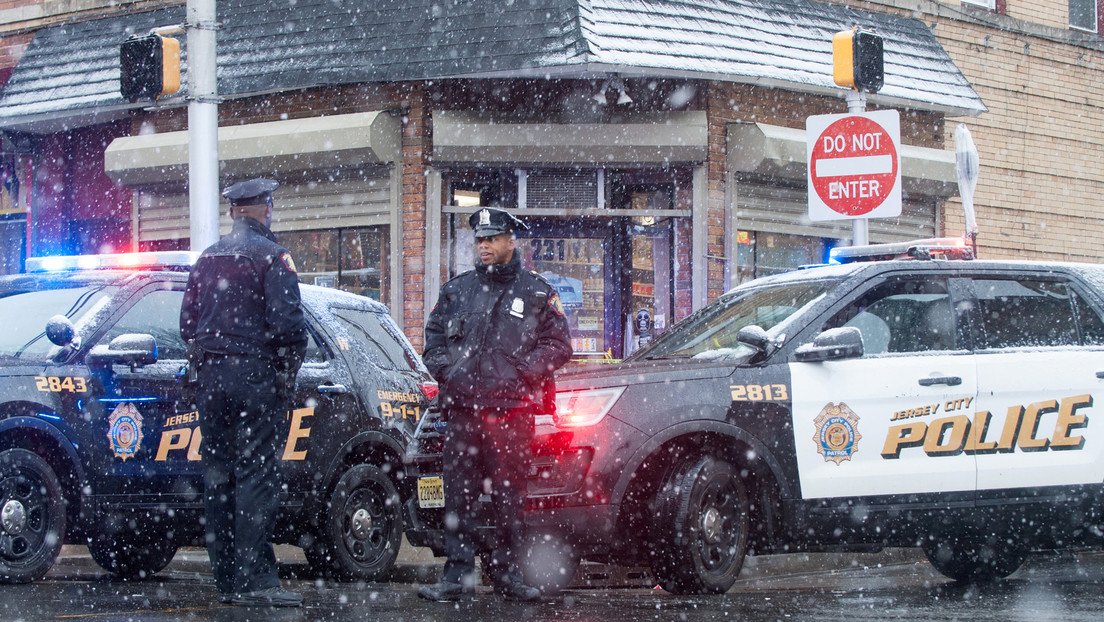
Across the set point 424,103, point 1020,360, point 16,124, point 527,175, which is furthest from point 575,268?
point 1020,360

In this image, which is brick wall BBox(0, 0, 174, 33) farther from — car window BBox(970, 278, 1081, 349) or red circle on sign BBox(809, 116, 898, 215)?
car window BBox(970, 278, 1081, 349)

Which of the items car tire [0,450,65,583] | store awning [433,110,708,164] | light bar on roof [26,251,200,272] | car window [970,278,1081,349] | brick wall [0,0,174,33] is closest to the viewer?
car tire [0,450,65,583]

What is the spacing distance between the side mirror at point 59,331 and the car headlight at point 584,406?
8.08ft

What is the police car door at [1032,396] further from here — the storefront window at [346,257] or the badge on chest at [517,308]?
the storefront window at [346,257]

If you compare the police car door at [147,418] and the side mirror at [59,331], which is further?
the police car door at [147,418]

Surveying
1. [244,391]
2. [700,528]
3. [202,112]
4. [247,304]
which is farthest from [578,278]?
[244,391]

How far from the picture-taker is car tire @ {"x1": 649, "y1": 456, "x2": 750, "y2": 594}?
715 centimetres

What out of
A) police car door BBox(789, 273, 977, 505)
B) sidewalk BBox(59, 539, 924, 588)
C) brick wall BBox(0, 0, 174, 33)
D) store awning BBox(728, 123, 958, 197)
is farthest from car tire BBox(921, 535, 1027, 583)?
brick wall BBox(0, 0, 174, 33)

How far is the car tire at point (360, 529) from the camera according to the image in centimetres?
872

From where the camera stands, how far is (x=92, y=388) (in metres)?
7.78

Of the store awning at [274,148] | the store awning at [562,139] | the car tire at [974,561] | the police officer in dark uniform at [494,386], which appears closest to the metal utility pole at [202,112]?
the store awning at [274,148]

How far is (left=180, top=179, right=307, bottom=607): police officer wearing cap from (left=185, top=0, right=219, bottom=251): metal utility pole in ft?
15.6

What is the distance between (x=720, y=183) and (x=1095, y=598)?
8.79 metres

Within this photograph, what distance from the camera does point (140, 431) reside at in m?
7.88
